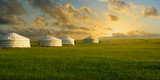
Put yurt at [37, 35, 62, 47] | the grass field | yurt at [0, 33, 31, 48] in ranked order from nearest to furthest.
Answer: the grass field, yurt at [0, 33, 31, 48], yurt at [37, 35, 62, 47]

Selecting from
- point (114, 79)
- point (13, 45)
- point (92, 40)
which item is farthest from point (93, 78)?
point (92, 40)

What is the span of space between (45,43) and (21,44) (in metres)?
8.42

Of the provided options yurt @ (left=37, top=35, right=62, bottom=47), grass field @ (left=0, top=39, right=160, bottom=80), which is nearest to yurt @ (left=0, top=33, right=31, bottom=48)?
yurt @ (left=37, top=35, right=62, bottom=47)

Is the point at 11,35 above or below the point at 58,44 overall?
above

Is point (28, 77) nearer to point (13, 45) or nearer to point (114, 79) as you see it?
point (114, 79)

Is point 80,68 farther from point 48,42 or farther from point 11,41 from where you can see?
point 48,42

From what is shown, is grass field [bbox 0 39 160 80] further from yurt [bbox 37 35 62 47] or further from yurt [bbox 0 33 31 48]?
yurt [bbox 37 35 62 47]

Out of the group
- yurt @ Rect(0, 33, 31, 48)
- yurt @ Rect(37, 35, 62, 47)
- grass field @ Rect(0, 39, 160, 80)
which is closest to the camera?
grass field @ Rect(0, 39, 160, 80)

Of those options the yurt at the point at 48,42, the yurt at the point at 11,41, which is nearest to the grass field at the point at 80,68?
the yurt at the point at 11,41

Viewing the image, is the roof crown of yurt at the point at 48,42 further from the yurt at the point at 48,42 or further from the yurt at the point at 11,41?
the yurt at the point at 11,41

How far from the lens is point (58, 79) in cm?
481

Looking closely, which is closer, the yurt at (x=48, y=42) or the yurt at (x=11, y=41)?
the yurt at (x=11, y=41)

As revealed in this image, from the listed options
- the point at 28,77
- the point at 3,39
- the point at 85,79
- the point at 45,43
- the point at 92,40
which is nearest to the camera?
the point at 85,79

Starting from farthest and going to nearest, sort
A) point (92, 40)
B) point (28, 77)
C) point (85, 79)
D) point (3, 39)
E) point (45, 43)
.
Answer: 1. point (92, 40)
2. point (45, 43)
3. point (3, 39)
4. point (28, 77)
5. point (85, 79)
